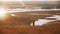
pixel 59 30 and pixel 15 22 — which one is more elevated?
pixel 15 22

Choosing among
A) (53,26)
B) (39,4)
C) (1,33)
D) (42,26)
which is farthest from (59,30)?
(1,33)

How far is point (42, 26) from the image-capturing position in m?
1.26

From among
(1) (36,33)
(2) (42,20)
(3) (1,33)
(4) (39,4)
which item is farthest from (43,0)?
(3) (1,33)

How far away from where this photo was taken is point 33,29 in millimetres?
1254

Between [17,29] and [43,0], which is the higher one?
[43,0]

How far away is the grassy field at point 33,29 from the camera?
4.10ft

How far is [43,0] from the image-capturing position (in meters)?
1.25

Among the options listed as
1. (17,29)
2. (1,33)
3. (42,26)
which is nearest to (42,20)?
(42,26)

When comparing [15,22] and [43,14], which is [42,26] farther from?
[15,22]

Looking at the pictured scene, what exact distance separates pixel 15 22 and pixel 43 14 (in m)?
0.33

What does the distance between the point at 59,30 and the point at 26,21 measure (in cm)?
39

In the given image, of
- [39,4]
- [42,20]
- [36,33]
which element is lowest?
[36,33]

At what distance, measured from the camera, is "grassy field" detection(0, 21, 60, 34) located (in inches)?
49.2

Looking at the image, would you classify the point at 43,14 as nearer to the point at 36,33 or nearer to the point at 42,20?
the point at 42,20
